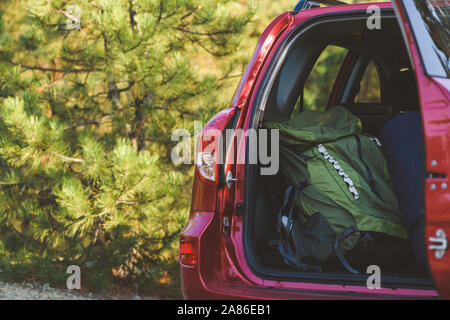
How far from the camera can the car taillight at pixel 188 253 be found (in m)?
2.25

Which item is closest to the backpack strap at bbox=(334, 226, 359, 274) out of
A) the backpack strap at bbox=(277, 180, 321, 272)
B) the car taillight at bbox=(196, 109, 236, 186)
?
the backpack strap at bbox=(277, 180, 321, 272)

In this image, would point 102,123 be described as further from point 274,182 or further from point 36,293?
point 274,182

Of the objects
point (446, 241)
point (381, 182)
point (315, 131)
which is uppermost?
point (315, 131)

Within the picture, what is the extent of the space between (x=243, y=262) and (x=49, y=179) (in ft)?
9.34

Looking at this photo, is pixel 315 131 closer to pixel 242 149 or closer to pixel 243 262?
pixel 242 149

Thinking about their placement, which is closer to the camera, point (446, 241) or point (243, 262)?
point (446, 241)

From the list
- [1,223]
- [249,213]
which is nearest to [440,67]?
[249,213]

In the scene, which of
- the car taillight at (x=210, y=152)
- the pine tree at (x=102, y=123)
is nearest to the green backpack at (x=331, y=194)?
the car taillight at (x=210, y=152)

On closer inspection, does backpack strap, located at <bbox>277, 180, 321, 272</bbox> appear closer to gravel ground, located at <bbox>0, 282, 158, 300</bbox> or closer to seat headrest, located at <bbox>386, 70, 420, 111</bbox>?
seat headrest, located at <bbox>386, 70, 420, 111</bbox>

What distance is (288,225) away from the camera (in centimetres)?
245

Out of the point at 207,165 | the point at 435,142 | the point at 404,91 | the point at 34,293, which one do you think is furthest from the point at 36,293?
the point at 435,142

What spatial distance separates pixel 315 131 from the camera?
2557 mm

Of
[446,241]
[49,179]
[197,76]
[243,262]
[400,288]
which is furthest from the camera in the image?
[197,76]

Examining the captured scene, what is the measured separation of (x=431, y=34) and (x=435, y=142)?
0.44 m
